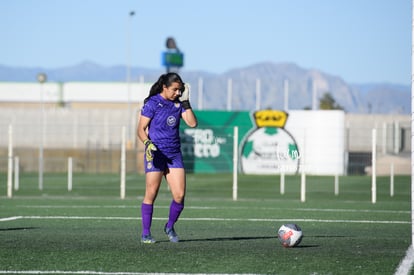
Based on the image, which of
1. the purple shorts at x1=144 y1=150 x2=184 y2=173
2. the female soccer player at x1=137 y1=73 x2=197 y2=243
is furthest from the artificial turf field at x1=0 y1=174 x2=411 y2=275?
the purple shorts at x1=144 y1=150 x2=184 y2=173

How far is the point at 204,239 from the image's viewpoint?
46.0 ft

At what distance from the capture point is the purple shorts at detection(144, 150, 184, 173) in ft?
43.5

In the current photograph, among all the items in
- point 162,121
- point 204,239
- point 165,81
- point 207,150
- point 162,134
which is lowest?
point 204,239

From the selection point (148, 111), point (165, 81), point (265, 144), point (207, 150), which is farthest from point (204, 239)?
point (265, 144)

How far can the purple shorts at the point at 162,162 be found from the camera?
43.5ft

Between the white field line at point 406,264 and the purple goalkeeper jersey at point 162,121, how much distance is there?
318 centimetres

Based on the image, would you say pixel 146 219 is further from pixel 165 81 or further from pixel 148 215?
pixel 165 81

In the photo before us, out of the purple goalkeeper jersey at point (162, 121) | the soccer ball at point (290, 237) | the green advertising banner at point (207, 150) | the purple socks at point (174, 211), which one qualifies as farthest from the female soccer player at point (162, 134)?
the green advertising banner at point (207, 150)

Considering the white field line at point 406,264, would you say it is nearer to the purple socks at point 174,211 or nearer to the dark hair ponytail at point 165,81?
the purple socks at point 174,211

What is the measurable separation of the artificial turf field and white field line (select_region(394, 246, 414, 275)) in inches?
3.5

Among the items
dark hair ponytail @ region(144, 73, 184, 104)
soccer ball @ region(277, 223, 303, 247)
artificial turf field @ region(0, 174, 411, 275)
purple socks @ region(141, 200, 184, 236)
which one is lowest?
artificial turf field @ region(0, 174, 411, 275)

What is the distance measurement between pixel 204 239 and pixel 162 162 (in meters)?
1.35

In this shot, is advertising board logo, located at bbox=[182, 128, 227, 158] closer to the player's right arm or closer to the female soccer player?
A: the female soccer player

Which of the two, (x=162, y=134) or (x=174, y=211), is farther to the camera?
(x=174, y=211)
